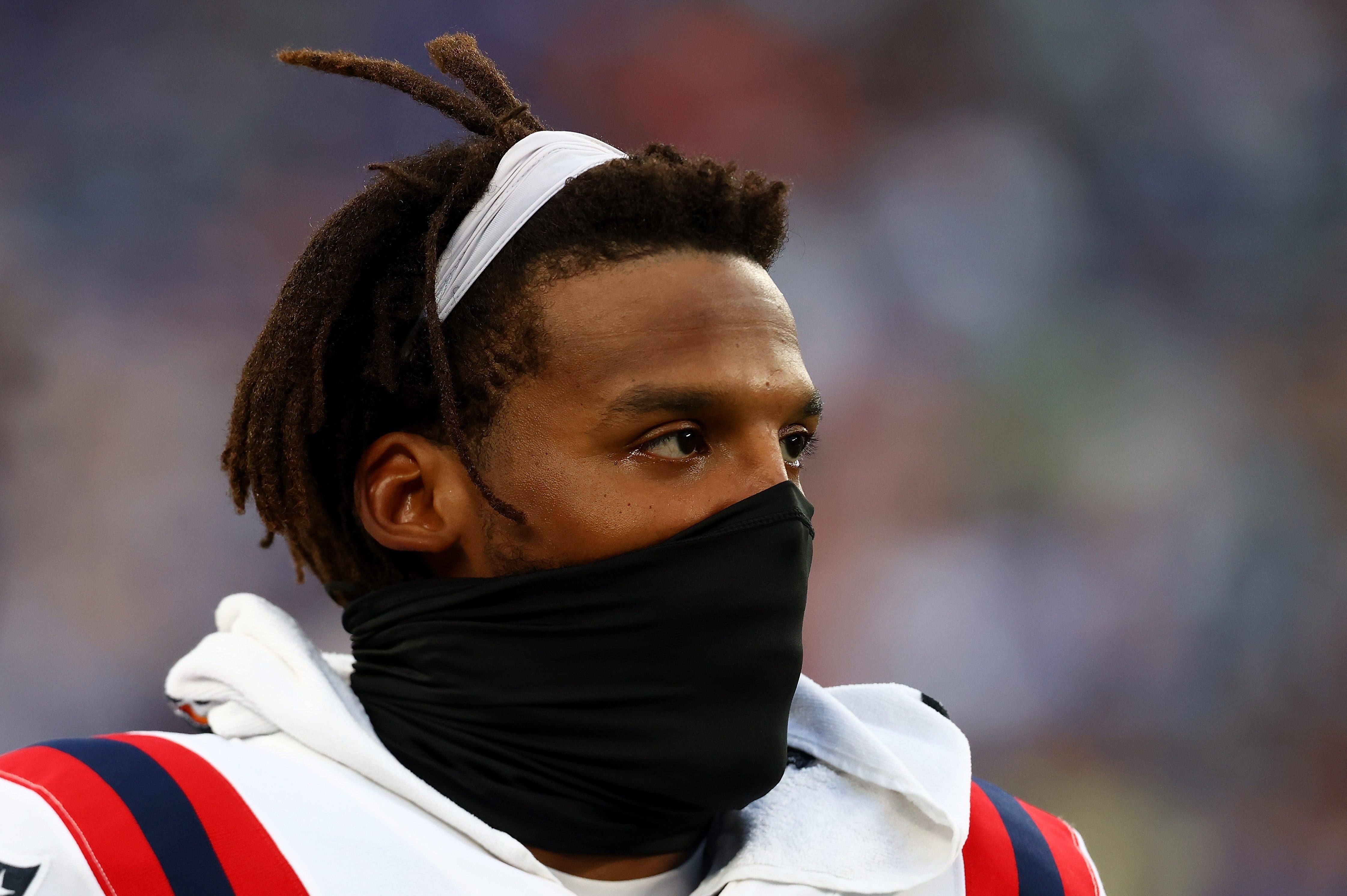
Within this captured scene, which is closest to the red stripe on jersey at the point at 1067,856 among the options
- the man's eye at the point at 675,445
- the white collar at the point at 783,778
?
the white collar at the point at 783,778

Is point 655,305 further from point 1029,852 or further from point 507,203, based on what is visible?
point 1029,852

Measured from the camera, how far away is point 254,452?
164 cm

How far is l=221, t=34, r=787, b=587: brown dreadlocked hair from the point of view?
154 centimetres

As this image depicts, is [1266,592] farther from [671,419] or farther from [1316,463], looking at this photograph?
[671,419]

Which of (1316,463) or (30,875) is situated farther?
(1316,463)

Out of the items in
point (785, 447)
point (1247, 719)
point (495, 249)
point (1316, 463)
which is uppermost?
point (495, 249)

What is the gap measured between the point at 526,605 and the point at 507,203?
53cm

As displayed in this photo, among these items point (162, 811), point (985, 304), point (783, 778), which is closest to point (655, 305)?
point (783, 778)

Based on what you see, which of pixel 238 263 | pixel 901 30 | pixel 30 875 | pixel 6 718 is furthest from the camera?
pixel 901 30

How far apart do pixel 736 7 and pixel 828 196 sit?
0.67 m

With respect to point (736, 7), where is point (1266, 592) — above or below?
below

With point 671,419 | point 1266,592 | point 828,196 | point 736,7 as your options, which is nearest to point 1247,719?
point 1266,592

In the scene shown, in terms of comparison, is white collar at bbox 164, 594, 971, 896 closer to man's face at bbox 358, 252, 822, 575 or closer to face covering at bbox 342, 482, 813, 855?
face covering at bbox 342, 482, 813, 855

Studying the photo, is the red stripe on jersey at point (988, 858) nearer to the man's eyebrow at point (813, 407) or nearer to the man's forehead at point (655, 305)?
the man's eyebrow at point (813, 407)
